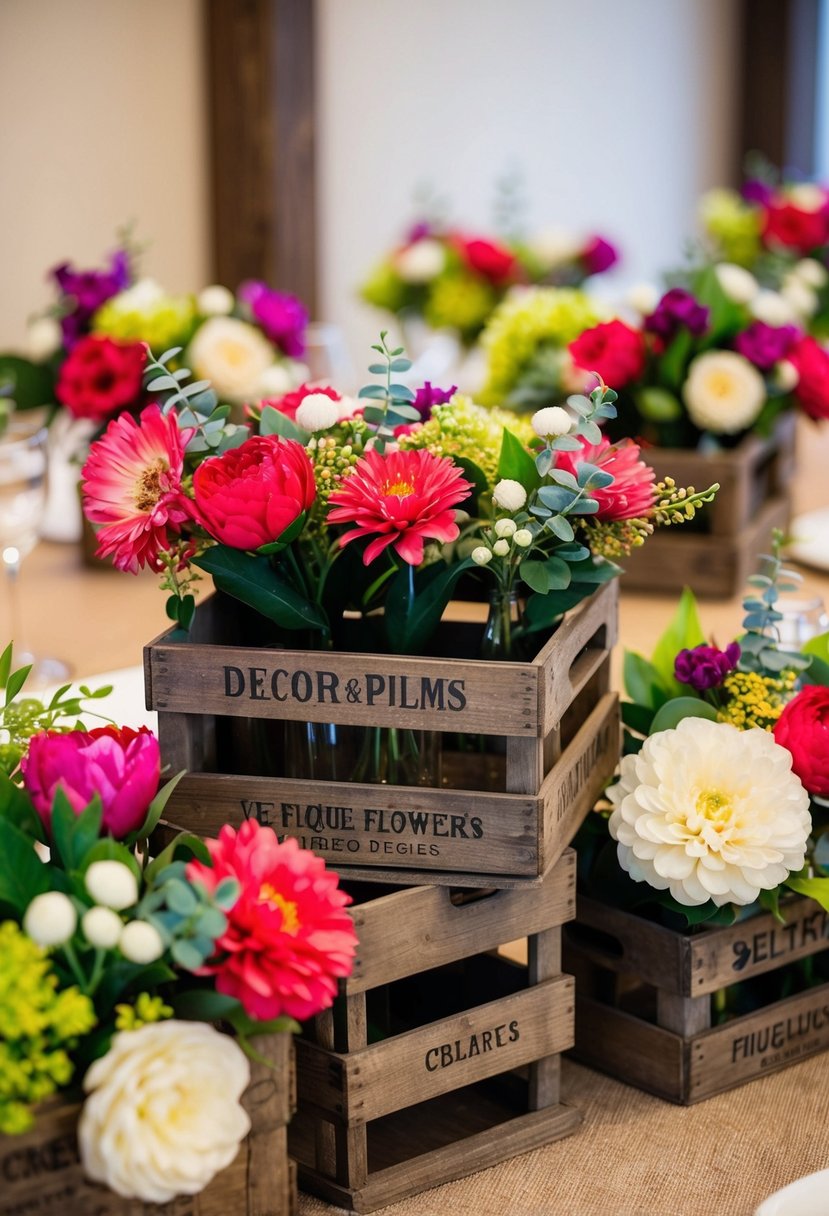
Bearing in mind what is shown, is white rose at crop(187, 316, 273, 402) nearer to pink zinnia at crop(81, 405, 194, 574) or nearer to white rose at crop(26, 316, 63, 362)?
white rose at crop(26, 316, 63, 362)

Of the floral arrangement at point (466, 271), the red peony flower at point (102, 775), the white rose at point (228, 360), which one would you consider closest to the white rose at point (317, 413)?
the red peony flower at point (102, 775)

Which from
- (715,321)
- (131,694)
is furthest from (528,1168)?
(715,321)

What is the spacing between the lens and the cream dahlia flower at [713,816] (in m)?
0.87

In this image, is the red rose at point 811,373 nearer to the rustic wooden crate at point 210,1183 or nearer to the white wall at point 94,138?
the rustic wooden crate at point 210,1183

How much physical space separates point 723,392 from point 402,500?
95 cm

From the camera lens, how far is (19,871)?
71 cm

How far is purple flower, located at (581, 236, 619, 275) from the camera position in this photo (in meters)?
2.38

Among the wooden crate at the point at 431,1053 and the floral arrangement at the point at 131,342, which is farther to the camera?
the floral arrangement at the point at 131,342

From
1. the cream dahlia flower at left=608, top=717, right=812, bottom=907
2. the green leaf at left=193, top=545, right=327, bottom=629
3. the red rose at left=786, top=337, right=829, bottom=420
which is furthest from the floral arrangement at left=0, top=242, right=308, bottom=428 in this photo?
the cream dahlia flower at left=608, top=717, right=812, bottom=907

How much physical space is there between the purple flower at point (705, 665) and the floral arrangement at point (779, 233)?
4.86 ft

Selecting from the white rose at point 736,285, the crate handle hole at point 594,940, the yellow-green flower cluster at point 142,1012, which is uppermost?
the white rose at point 736,285

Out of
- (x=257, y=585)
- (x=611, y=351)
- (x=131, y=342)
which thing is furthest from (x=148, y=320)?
(x=257, y=585)

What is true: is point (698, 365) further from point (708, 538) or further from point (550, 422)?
point (550, 422)

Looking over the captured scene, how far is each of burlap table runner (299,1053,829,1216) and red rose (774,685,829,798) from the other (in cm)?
19
